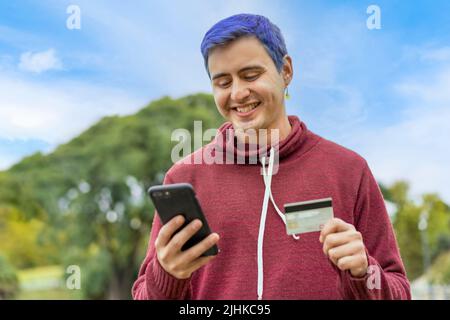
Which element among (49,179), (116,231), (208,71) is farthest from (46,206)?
(208,71)

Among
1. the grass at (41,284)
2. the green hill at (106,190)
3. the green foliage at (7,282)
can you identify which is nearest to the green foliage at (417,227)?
the green hill at (106,190)

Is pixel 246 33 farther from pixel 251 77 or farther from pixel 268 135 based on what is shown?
pixel 268 135

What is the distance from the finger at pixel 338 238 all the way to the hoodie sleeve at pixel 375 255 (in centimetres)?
10

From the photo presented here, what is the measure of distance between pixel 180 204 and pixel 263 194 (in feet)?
1.24

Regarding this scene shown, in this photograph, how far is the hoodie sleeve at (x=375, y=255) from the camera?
1369 millimetres

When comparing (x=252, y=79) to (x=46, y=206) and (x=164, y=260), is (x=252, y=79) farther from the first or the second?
(x=46, y=206)

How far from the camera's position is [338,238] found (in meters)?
1.28

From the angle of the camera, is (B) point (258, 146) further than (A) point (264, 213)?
Yes

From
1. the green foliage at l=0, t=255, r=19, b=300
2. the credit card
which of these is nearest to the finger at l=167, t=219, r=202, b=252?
the credit card

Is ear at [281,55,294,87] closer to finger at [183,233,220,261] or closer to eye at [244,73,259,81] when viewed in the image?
eye at [244,73,259,81]

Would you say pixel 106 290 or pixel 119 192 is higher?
pixel 119 192

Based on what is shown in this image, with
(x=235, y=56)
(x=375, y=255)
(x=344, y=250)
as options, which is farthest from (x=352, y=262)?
(x=235, y=56)

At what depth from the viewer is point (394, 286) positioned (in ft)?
4.80

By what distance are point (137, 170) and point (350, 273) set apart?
14869 mm
